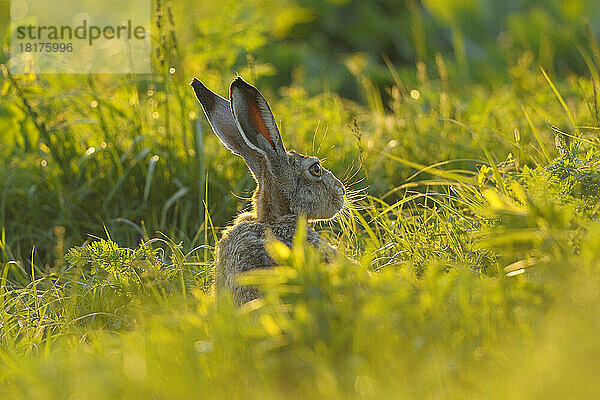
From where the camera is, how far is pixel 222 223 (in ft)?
19.6

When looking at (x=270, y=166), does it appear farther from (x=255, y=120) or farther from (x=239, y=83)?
(x=239, y=83)

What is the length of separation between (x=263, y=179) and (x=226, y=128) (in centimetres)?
39

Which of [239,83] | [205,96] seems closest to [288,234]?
[239,83]

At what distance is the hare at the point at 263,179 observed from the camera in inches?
174

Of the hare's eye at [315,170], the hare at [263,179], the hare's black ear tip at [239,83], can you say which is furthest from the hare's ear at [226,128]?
the hare's black ear tip at [239,83]

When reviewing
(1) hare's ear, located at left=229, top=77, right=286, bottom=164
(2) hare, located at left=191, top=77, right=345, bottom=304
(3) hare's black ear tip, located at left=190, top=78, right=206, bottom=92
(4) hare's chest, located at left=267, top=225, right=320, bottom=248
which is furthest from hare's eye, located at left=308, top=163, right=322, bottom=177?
(3) hare's black ear tip, located at left=190, top=78, right=206, bottom=92

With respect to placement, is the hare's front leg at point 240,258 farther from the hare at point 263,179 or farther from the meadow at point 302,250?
the meadow at point 302,250

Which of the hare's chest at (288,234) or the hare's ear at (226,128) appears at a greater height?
the hare's ear at (226,128)

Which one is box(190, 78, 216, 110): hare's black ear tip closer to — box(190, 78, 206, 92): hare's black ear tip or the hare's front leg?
box(190, 78, 206, 92): hare's black ear tip

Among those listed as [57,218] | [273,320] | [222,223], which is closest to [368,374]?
[273,320]

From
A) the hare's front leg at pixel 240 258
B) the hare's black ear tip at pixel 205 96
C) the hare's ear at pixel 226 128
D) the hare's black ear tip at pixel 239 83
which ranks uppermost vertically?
the hare's black ear tip at pixel 239 83

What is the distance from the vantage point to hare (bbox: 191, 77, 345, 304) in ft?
14.5

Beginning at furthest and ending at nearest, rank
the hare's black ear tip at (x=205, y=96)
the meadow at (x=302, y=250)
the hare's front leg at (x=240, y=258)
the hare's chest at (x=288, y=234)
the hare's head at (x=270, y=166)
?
the hare's black ear tip at (x=205, y=96), the hare's head at (x=270, y=166), the hare's chest at (x=288, y=234), the hare's front leg at (x=240, y=258), the meadow at (x=302, y=250)

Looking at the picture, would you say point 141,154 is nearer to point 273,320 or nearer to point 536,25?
point 273,320
